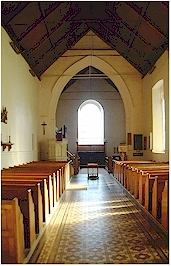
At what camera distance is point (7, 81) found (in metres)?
9.04

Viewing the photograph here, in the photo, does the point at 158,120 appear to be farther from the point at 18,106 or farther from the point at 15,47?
the point at 15,47

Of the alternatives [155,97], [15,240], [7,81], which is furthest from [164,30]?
[15,240]

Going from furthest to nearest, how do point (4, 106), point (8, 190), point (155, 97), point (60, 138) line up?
point (60, 138), point (155, 97), point (4, 106), point (8, 190)

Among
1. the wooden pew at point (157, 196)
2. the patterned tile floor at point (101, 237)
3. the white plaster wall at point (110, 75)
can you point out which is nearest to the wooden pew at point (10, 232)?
the patterned tile floor at point (101, 237)

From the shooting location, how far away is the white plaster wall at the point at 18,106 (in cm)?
879

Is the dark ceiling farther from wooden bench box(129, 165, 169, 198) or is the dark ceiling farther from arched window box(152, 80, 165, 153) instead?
wooden bench box(129, 165, 169, 198)

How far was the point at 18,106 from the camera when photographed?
10.4 meters

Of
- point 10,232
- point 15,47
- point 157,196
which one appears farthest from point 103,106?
point 10,232

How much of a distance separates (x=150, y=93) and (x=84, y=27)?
4.01 m

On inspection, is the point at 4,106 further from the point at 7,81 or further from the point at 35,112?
the point at 35,112

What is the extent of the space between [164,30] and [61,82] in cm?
642

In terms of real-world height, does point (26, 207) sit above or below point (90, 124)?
below

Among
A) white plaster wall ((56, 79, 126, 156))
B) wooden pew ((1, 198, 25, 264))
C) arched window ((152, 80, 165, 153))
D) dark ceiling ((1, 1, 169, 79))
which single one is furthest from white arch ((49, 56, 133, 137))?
wooden pew ((1, 198, 25, 264))

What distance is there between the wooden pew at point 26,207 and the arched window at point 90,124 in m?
16.3
